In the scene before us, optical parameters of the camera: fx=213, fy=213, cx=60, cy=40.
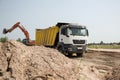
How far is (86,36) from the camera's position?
18.1m

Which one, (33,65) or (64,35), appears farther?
(64,35)

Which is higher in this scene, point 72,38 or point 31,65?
point 72,38

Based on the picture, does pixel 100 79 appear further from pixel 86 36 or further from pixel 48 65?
pixel 86 36

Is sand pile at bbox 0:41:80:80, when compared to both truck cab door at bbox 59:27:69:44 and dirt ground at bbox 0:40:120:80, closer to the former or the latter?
dirt ground at bbox 0:40:120:80

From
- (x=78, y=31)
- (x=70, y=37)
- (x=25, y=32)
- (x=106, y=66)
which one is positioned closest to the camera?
(x=106, y=66)

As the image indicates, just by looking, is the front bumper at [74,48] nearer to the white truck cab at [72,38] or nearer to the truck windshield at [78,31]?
the white truck cab at [72,38]

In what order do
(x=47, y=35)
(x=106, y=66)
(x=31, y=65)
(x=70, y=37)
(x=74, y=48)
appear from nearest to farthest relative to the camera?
(x=31, y=65) < (x=106, y=66) < (x=70, y=37) < (x=74, y=48) < (x=47, y=35)

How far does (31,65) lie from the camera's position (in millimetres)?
7117

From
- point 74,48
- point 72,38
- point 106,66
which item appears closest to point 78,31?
point 72,38

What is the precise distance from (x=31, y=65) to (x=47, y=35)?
14.1m

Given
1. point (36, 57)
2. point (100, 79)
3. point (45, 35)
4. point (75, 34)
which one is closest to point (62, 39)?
point (75, 34)

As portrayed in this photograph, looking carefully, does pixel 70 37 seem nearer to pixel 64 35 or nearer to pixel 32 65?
pixel 64 35

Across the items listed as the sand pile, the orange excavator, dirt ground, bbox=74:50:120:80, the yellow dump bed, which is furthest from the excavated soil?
the orange excavator

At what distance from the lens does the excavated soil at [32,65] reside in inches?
266
